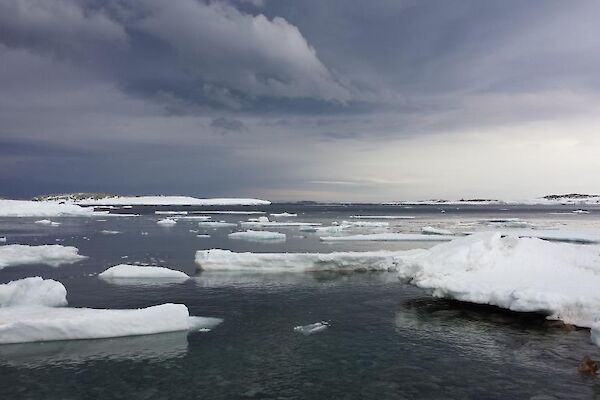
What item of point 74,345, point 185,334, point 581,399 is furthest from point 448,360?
point 74,345

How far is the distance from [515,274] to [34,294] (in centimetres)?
1358

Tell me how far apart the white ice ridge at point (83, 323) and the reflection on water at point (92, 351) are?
0.16m

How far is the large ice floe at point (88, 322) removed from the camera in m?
11.3

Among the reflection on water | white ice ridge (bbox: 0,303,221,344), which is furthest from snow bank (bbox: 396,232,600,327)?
the reflection on water

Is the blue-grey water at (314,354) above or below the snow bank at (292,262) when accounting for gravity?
below

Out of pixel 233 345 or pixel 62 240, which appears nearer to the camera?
pixel 233 345

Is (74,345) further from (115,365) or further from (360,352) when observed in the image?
(360,352)

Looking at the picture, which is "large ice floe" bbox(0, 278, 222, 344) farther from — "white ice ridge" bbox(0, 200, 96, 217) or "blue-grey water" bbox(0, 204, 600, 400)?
"white ice ridge" bbox(0, 200, 96, 217)

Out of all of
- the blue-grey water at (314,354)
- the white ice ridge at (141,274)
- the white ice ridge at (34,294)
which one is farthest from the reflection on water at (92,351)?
the white ice ridge at (141,274)

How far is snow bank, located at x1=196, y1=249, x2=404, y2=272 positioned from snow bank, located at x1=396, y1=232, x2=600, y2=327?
18.3 feet

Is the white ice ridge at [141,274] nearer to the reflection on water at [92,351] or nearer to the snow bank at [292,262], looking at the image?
the snow bank at [292,262]

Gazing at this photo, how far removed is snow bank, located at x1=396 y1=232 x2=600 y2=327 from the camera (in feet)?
41.1

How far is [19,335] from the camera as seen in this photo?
11.3 metres

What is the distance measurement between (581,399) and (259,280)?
42.6 ft
